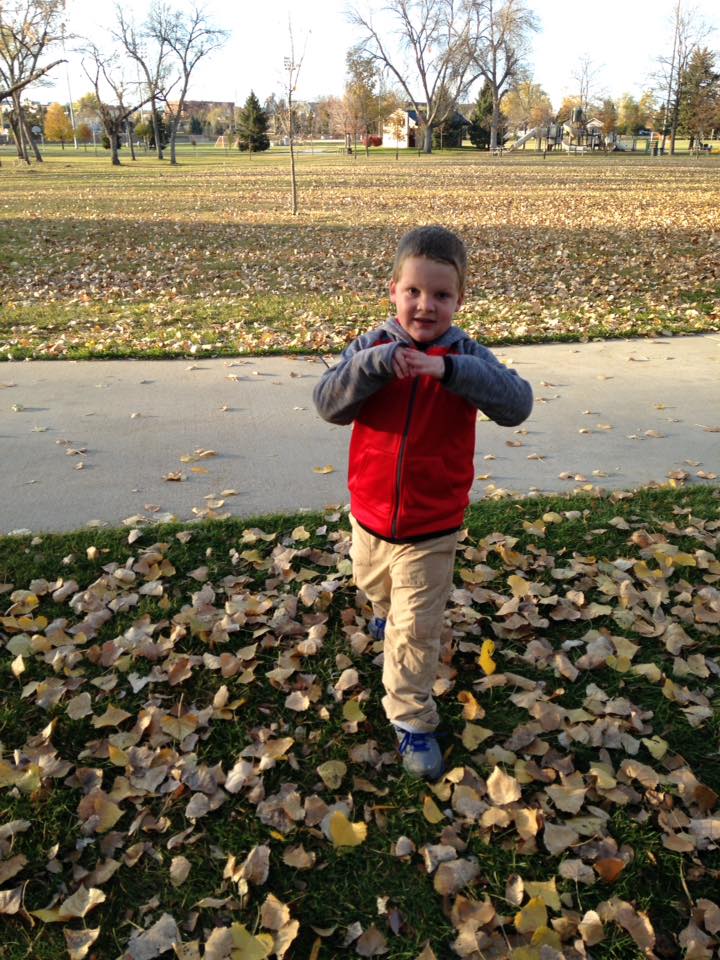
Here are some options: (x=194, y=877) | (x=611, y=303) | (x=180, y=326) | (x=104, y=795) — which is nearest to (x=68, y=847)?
(x=104, y=795)

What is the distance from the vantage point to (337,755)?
2.56m

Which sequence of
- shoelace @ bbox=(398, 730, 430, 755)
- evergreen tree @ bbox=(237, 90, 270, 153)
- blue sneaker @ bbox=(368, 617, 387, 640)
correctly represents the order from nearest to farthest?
1. shoelace @ bbox=(398, 730, 430, 755)
2. blue sneaker @ bbox=(368, 617, 387, 640)
3. evergreen tree @ bbox=(237, 90, 270, 153)

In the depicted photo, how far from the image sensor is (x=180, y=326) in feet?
25.4

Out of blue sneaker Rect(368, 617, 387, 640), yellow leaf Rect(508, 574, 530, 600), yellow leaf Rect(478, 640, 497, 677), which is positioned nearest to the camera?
yellow leaf Rect(478, 640, 497, 677)

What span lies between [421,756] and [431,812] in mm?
182

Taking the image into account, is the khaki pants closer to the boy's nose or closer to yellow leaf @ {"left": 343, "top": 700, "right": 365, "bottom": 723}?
yellow leaf @ {"left": 343, "top": 700, "right": 365, "bottom": 723}

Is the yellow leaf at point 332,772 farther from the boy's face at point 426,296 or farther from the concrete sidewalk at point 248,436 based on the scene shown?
the concrete sidewalk at point 248,436

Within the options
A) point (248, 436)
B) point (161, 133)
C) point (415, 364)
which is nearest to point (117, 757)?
point (415, 364)

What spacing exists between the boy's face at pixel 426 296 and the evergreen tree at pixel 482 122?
73027mm

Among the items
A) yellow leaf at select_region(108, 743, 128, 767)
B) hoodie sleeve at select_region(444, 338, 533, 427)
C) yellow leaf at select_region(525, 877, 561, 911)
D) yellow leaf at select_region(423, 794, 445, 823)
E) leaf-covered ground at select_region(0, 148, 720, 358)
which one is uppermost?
hoodie sleeve at select_region(444, 338, 533, 427)

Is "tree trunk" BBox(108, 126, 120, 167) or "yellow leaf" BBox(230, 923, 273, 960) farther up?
"tree trunk" BBox(108, 126, 120, 167)

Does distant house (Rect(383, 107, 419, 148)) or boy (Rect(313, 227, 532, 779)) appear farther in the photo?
distant house (Rect(383, 107, 419, 148))

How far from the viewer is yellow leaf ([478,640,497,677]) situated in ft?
9.54

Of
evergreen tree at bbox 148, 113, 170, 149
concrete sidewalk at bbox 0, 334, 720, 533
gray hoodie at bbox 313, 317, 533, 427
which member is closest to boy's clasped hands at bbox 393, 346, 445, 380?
gray hoodie at bbox 313, 317, 533, 427
